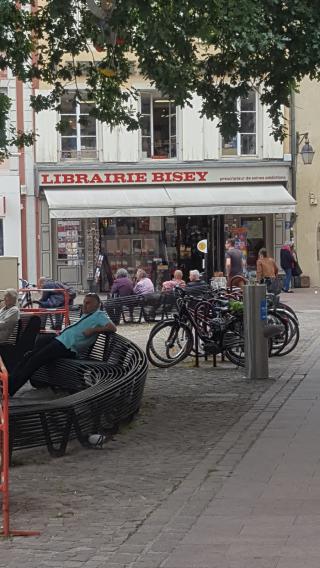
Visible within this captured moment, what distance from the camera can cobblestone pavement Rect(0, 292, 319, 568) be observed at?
569cm

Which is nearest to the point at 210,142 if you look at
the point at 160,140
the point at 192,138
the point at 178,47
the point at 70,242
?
the point at 192,138

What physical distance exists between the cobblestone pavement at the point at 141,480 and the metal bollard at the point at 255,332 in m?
0.41

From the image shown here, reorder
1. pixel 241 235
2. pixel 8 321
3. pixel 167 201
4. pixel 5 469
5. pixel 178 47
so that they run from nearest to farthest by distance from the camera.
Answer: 1. pixel 5 469
2. pixel 178 47
3. pixel 8 321
4. pixel 167 201
5. pixel 241 235

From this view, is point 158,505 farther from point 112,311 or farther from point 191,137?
point 191,137

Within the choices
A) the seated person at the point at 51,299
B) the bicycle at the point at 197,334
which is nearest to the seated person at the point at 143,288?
the seated person at the point at 51,299

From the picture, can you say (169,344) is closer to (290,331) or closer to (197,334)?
(197,334)

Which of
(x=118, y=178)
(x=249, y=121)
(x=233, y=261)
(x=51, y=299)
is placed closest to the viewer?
(x=51, y=299)

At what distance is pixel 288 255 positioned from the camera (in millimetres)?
29656

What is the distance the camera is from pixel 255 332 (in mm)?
12734

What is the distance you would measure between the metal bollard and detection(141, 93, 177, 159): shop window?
64.9 feet

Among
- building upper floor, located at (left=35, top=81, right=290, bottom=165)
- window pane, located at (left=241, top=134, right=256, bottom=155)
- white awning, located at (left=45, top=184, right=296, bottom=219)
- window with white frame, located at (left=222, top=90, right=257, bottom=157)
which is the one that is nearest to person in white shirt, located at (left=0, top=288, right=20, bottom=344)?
white awning, located at (left=45, top=184, right=296, bottom=219)

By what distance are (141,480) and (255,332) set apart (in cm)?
551

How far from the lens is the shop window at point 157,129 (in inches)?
1261

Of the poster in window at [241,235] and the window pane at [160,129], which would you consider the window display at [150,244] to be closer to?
the poster in window at [241,235]
